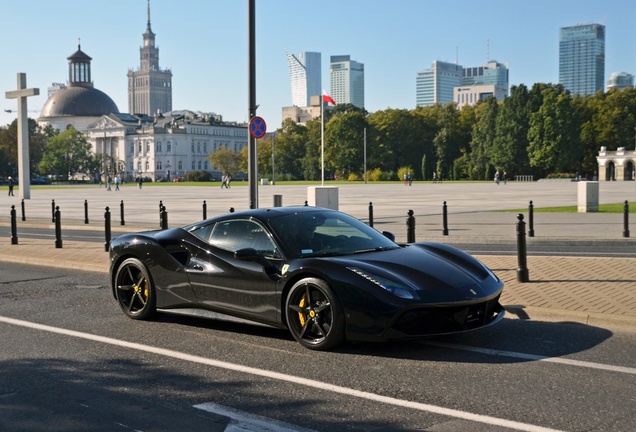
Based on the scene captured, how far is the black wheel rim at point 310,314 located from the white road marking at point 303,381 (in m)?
0.85

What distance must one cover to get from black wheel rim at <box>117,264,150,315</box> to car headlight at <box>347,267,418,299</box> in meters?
3.00

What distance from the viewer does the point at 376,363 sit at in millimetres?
7094

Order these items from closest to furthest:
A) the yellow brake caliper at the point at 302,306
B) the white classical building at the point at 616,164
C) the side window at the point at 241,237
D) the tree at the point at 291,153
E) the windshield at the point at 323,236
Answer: the yellow brake caliper at the point at 302,306 < the windshield at the point at 323,236 < the side window at the point at 241,237 < the white classical building at the point at 616,164 < the tree at the point at 291,153

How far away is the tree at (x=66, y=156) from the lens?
159m

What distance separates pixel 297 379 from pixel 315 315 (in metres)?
1.10

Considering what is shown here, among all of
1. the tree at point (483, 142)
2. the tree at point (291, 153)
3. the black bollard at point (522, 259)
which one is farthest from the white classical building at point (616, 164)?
the black bollard at point (522, 259)

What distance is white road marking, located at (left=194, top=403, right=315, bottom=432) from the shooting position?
206 inches

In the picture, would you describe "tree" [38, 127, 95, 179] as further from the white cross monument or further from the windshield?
the windshield

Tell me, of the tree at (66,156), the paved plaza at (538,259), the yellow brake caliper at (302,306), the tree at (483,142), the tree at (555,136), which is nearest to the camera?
the yellow brake caliper at (302,306)

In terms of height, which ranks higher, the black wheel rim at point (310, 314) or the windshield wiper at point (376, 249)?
the windshield wiper at point (376, 249)

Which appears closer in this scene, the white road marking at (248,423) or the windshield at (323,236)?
the white road marking at (248,423)

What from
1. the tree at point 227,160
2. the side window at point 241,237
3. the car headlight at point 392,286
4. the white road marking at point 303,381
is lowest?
the white road marking at point 303,381

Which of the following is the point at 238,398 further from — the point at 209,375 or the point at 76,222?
the point at 76,222

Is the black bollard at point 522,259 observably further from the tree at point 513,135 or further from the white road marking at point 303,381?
the tree at point 513,135
